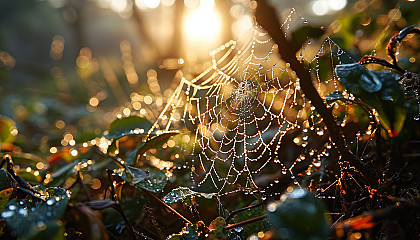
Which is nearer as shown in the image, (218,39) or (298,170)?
(298,170)

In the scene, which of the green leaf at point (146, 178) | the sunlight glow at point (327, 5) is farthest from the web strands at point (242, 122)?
the sunlight glow at point (327, 5)

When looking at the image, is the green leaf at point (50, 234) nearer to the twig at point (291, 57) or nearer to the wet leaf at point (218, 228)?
the wet leaf at point (218, 228)

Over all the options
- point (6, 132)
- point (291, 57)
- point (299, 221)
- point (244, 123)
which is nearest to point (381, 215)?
point (299, 221)

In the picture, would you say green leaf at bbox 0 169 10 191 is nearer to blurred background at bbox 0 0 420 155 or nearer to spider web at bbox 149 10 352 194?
spider web at bbox 149 10 352 194

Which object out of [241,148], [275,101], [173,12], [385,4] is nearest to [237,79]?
[275,101]

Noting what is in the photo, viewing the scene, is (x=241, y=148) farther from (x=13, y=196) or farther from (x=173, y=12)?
(x=173, y=12)

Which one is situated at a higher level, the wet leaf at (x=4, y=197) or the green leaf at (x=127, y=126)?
the green leaf at (x=127, y=126)

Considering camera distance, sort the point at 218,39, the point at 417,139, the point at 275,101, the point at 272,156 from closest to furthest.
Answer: the point at 417,139, the point at 272,156, the point at 275,101, the point at 218,39
